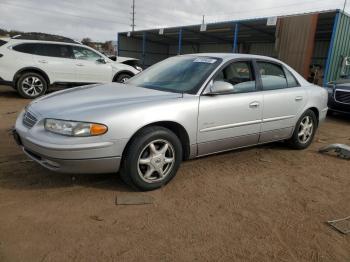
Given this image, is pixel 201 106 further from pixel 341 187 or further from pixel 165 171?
pixel 341 187

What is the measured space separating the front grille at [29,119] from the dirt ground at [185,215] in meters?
0.63

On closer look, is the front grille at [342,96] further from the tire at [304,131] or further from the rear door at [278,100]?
the rear door at [278,100]

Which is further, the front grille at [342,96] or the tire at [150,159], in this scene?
the front grille at [342,96]

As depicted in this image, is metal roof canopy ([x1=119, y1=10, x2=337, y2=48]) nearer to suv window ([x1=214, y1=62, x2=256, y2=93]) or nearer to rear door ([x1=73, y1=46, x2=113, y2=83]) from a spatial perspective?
rear door ([x1=73, y1=46, x2=113, y2=83])

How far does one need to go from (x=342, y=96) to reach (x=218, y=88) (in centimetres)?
585

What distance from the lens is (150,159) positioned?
3.26 m

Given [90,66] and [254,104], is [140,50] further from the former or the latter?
[254,104]

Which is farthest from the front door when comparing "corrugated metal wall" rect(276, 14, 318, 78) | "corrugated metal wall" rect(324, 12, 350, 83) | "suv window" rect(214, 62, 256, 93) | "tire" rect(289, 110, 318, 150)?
"corrugated metal wall" rect(276, 14, 318, 78)

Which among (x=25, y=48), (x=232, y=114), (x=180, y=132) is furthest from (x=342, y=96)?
(x=25, y=48)

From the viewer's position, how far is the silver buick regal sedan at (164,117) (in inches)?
116

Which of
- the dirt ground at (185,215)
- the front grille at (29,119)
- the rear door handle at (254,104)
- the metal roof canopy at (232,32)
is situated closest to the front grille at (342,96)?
the dirt ground at (185,215)

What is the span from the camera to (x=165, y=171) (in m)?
3.44

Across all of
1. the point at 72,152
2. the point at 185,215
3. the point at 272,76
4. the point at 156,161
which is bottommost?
the point at 185,215

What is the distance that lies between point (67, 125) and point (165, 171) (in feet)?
3.74
